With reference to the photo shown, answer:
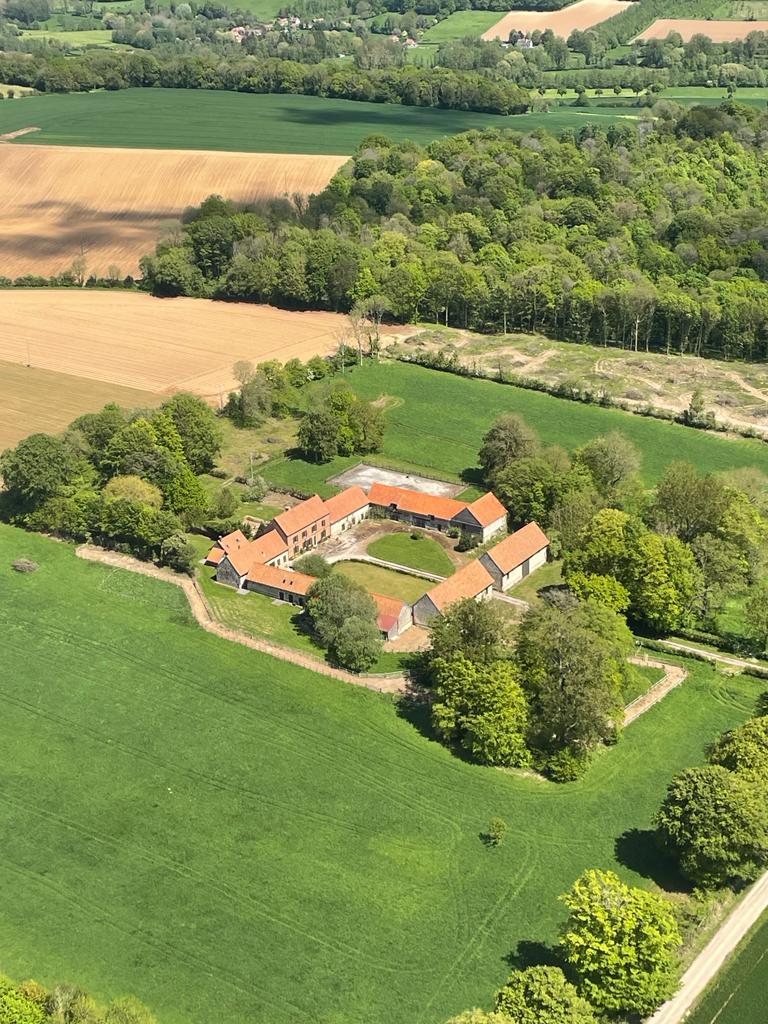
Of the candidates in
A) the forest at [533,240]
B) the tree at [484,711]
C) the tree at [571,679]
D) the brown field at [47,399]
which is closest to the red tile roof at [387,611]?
the tree at [484,711]

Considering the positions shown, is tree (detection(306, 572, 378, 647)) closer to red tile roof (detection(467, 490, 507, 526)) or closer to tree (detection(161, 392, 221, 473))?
red tile roof (detection(467, 490, 507, 526))

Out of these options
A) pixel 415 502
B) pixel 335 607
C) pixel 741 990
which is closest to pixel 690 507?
pixel 415 502

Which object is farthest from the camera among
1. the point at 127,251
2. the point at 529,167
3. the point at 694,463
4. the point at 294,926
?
the point at 529,167

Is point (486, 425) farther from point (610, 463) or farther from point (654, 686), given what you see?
point (654, 686)

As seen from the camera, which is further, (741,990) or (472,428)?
(472,428)

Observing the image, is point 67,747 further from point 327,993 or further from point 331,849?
point 327,993

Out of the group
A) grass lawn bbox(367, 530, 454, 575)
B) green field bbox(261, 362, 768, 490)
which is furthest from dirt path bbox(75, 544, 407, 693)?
green field bbox(261, 362, 768, 490)

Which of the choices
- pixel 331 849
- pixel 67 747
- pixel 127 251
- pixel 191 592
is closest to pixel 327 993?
pixel 331 849

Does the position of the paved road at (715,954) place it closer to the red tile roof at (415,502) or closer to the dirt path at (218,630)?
the dirt path at (218,630)
